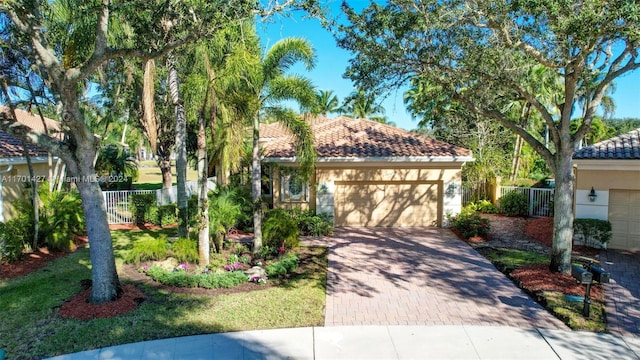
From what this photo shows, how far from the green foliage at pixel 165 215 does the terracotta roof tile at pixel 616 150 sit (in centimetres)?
1499

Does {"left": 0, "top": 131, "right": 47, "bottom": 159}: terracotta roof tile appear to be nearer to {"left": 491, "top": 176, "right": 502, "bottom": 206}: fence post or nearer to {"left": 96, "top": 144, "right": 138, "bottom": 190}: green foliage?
{"left": 96, "top": 144, "right": 138, "bottom": 190}: green foliage

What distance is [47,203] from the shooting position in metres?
12.8

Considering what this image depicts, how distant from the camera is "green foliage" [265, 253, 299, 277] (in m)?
9.50

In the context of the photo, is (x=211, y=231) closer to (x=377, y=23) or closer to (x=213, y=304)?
(x=213, y=304)

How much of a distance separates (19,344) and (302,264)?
616cm

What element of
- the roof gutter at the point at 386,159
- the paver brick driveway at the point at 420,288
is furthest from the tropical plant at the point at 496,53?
the roof gutter at the point at 386,159

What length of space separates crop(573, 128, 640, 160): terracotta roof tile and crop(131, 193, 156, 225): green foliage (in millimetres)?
15689

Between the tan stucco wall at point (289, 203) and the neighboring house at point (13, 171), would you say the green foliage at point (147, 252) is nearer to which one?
the neighboring house at point (13, 171)

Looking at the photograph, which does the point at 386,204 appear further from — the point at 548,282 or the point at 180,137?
the point at 180,137

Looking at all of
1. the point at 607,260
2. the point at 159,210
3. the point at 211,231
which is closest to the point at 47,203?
the point at 159,210

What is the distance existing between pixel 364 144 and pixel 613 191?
28.2 feet

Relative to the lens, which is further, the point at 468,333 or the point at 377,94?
the point at 377,94

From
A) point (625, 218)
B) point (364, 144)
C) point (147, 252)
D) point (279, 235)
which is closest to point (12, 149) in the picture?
point (147, 252)

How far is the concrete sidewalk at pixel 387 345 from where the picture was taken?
5949mm
